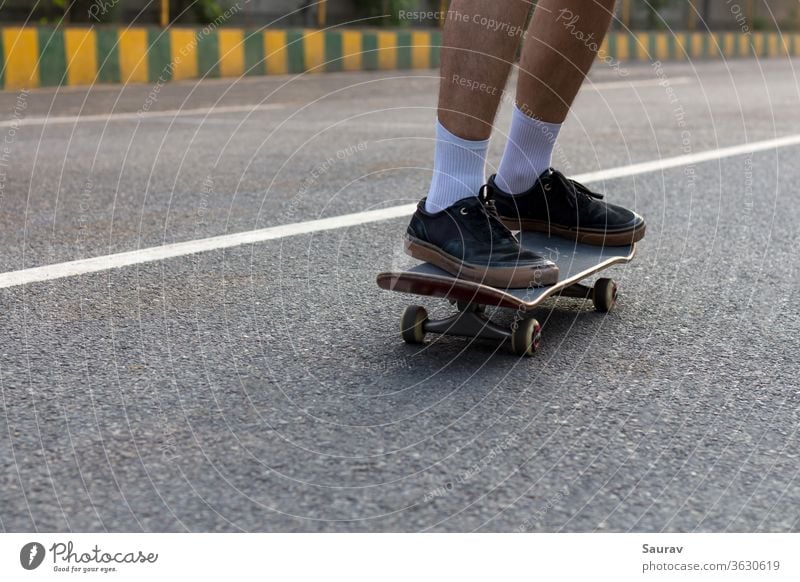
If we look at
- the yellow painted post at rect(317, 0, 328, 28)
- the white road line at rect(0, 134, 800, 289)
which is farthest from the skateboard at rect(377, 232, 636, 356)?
the yellow painted post at rect(317, 0, 328, 28)

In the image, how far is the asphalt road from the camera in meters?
1.63

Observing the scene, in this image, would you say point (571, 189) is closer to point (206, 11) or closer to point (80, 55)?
point (80, 55)

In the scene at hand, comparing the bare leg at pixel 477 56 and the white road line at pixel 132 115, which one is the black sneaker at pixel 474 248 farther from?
the white road line at pixel 132 115

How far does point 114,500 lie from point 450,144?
1243 mm

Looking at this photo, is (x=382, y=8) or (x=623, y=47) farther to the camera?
(x=623, y=47)

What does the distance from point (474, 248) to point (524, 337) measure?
224 mm

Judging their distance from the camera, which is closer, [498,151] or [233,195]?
[233,195]

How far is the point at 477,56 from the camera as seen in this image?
2396mm

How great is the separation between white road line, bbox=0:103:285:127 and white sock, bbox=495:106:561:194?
4831 mm

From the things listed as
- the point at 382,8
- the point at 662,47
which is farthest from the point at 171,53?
the point at 662,47

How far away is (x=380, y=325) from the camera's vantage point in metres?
2.59

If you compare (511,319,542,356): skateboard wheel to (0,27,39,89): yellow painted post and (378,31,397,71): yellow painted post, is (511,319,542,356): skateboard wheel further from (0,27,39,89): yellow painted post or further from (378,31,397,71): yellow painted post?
(378,31,397,71): yellow painted post

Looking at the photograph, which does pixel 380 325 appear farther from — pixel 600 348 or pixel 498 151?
pixel 498 151
